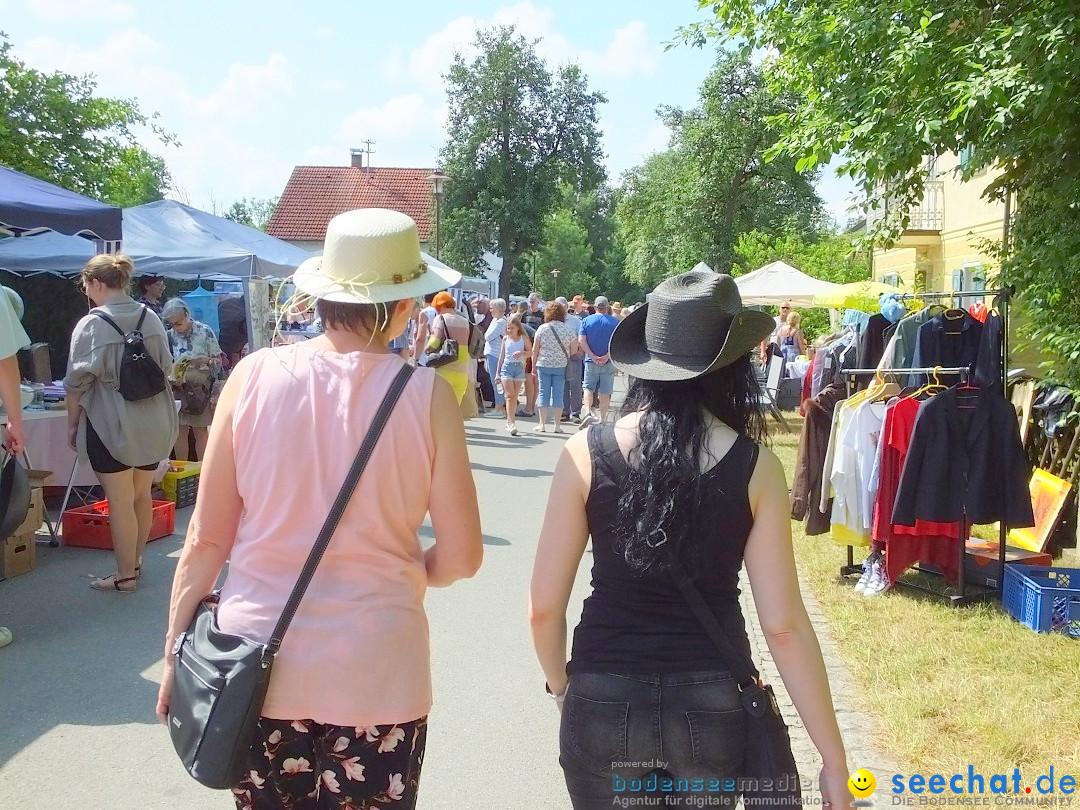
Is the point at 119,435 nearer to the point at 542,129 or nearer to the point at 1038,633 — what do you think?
the point at 1038,633

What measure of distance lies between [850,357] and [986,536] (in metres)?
2.39

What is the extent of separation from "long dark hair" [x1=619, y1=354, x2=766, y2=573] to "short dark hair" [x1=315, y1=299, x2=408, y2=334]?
59 centimetres

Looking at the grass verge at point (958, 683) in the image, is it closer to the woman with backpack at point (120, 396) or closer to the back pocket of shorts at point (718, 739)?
the back pocket of shorts at point (718, 739)

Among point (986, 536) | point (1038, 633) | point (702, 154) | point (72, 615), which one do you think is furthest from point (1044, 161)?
point (702, 154)

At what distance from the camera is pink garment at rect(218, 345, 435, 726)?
6.55 feet

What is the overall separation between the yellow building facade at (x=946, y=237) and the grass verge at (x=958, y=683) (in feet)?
16.1

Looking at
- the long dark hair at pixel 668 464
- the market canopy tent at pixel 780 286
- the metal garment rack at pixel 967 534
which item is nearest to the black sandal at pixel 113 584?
the metal garment rack at pixel 967 534

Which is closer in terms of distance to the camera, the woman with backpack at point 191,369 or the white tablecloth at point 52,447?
the white tablecloth at point 52,447

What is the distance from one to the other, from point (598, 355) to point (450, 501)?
12.2 metres

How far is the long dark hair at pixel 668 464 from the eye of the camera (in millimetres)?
1966

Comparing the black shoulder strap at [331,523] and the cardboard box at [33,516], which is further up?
the black shoulder strap at [331,523]

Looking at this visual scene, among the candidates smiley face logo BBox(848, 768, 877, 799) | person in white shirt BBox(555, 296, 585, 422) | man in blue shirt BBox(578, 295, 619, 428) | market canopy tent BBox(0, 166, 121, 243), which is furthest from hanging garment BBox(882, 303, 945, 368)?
person in white shirt BBox(555, 296, 585, 422)

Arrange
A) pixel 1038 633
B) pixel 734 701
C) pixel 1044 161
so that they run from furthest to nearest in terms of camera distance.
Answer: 1. pixel 1044 161
2. pixel 1038 633
3. pixel 734 701

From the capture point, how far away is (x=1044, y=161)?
22.7ft
